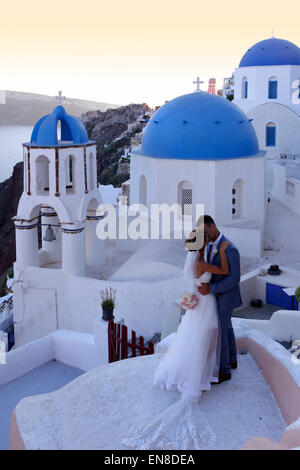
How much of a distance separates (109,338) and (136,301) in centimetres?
514

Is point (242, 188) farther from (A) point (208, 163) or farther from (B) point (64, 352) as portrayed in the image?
(B) point (64, 352)

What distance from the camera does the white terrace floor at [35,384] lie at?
22.6ft

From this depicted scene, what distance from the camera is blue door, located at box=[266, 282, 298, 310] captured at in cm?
1274

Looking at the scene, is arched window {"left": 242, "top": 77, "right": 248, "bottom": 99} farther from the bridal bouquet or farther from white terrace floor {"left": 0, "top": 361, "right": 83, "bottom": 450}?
the bridal bouquet

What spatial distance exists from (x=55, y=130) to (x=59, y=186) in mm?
1330

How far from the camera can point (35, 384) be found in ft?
24.4

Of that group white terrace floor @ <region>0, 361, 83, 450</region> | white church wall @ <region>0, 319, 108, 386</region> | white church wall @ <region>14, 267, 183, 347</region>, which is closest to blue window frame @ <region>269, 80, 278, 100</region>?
white church wall @ <region>14, 267, 183, 347</region>

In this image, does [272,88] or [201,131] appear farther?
[272,88]

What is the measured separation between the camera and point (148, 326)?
12898 mm

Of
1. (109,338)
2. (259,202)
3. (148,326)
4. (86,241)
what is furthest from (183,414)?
(259,202)

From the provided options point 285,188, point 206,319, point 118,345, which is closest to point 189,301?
point 206,319

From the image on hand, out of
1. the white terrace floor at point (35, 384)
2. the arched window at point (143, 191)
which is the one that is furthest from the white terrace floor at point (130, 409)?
the arched window at point (143, 191)

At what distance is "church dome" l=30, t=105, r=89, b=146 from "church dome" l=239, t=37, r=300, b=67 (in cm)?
1206
